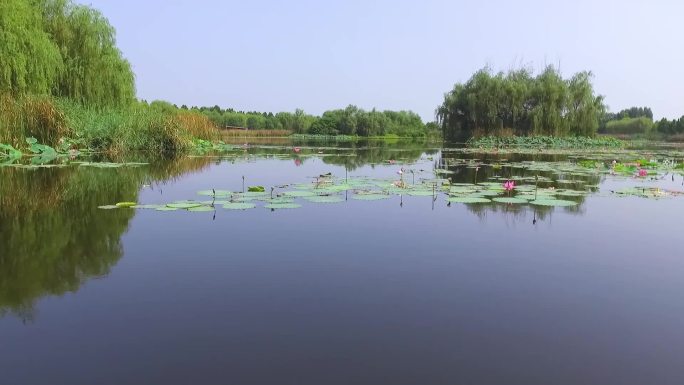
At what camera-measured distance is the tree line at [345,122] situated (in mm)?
65062

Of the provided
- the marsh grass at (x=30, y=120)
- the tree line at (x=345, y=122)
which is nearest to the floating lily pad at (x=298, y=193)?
the marsh grass at (x=30, y=120)

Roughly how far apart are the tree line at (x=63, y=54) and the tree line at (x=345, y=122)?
147 ft

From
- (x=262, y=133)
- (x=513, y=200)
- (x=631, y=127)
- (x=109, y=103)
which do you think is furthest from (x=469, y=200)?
(x=631, y=127)

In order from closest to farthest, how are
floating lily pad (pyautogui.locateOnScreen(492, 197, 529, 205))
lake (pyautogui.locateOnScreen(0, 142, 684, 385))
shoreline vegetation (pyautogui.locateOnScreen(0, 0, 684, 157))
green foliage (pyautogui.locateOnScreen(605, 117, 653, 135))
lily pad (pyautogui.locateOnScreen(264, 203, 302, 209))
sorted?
1. lake (pyautogui.locateOnScreen(0, 142, 684, 385))
2. lily pad (pyautogui.locateOnScreen(264, 203, 302, 209))
3. floating lily pad (pyautogui.locateOnScreen(492, 197, 529, 205))
4. shoreline vegetation (pyautogui.locateOnScreen(0, 0, 684, 157))
5. green foliage (pyautogui.locateOnScreen(605, 117, 653, 135))

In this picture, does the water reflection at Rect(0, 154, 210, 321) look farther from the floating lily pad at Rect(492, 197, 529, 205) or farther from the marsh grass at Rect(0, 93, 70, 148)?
the marsh grass at Rect(0, 93, 70, 148)

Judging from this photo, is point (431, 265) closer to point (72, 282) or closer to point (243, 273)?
point (243, 273)

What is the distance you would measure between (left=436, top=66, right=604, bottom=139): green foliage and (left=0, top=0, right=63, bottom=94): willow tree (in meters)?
22.8

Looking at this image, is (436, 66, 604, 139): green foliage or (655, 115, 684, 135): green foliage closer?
(436, 66, 604, 139): green foliage

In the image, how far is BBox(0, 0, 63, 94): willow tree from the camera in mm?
12445

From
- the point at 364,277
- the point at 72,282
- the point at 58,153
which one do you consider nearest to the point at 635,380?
the point at 364,277

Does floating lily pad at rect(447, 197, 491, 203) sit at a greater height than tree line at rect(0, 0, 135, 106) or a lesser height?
lesser

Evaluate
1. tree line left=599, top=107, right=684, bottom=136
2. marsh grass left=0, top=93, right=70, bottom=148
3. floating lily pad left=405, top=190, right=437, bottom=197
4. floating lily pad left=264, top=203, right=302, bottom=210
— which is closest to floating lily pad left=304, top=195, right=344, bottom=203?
floating lily pad left=264, top=203, right=302, bottom=210

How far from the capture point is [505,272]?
10.1 feet

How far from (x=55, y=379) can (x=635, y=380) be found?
2064 millimetres
